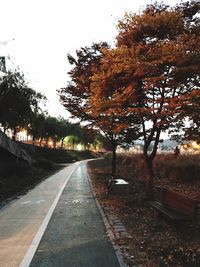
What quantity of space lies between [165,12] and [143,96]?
2.91 metres

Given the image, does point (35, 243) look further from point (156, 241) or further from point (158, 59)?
point (158, 59)

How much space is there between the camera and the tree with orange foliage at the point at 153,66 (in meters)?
12.0

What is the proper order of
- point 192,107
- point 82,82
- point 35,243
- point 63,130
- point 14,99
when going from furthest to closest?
point 63,130 → point 14,99 → point 82,82 → point 192,107 → point 35,243

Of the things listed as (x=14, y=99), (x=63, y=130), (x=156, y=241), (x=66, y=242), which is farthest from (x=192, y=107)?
(x=63, y=130)

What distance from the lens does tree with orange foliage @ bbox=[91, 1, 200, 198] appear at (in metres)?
12.0

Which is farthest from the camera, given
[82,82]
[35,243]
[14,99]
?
[14,99]

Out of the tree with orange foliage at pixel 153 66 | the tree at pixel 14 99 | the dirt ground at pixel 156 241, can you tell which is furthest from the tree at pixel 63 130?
the dirt ground at pixel 156 241

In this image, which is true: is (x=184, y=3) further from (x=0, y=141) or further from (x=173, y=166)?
(x=0, y=141)

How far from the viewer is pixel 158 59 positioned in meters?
12.1

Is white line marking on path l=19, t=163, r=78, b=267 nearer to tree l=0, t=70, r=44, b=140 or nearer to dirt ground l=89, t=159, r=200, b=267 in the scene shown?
dirt ground l=89, t=159, r=200, b=267

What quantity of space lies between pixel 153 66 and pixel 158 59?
0.86 feet

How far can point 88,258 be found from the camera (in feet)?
25.7

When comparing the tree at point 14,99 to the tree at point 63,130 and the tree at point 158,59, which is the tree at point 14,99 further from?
the tree at point 63,130

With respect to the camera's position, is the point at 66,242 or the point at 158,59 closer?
the point at 66,242
